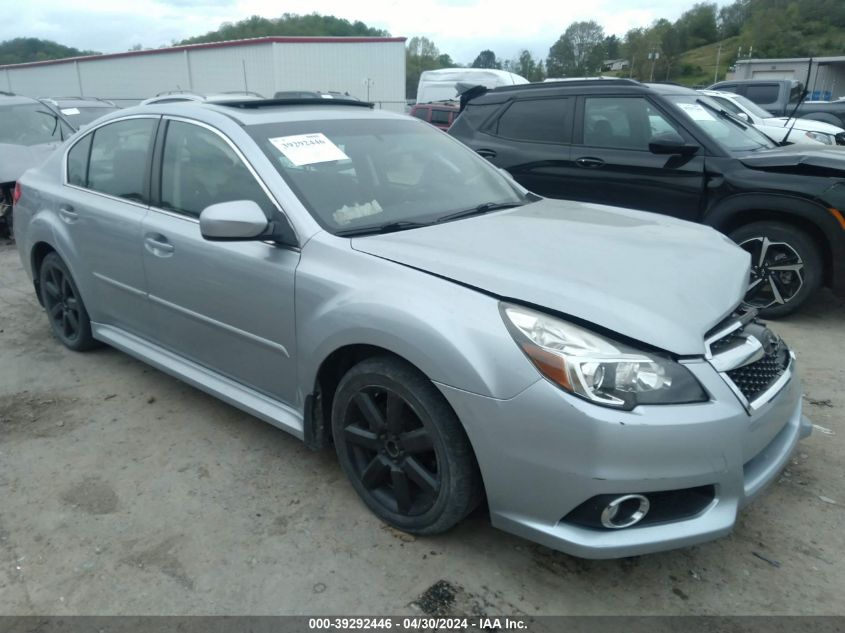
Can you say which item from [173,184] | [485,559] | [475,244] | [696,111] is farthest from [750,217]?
[173,184]

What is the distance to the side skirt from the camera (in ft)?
9.80

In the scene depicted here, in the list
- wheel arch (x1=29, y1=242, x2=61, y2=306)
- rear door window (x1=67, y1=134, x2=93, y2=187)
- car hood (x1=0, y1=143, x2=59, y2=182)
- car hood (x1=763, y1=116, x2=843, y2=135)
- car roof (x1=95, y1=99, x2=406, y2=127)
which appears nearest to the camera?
car roof (x1=95, y1=99, x2=406, y2=127)

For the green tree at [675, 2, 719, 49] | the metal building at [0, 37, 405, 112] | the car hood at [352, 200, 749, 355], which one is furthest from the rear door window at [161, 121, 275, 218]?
the green tree at [675, 2, 719, 49]

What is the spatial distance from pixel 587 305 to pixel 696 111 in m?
4.23

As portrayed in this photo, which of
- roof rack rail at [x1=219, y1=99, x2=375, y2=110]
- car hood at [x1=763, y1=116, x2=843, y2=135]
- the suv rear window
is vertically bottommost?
car hood at [x1=763, y1=116, x2=843, y2=135]

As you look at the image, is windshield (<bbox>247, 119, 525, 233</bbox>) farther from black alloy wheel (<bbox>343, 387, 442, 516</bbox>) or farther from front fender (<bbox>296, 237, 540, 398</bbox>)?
black alloy wheel (<bbox>343, 387, 442, 516</bbox>)

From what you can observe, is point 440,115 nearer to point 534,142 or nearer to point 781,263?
point 534,142

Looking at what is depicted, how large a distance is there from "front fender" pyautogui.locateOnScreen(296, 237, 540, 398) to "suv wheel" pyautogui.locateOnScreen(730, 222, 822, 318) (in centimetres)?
342

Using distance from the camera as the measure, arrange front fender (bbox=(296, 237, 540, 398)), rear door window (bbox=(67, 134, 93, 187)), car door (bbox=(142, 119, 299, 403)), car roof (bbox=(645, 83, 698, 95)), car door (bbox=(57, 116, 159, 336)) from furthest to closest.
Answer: car roof (bbox=(645, 83, 698, 95))
rear door window (bbox=(67, 134, 93, 187))
car door (bbox=(57, 116, 159, 336))
car door (bbox=(142, 119, 299, 403))
front fender (bbox=(296, 237, 540, 398))

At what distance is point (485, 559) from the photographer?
8.32 feet

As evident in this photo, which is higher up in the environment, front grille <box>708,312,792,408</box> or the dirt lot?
front grille <box>708,312,792,408</box>

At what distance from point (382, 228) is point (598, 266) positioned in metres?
0.91

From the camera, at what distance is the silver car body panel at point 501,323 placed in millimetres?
2086

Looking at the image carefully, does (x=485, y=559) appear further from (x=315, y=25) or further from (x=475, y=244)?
(x=315, y=25)
